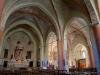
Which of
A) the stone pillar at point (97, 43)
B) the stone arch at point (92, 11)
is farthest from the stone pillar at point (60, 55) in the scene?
the stone arch at point (92, 11)

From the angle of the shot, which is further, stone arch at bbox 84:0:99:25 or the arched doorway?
the arched doorway

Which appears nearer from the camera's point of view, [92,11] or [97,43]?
[97,43]

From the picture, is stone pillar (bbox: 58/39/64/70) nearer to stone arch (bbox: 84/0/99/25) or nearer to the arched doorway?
stone arch (bbox: 84/0/99/25)

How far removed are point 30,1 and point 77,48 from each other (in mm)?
13331

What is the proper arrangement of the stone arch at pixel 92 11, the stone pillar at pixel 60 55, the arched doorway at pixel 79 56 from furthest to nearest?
→ the arched doorway at pixel 79 56, the stone pillar at pixel 60 55, the stone arch at pixel 92 11

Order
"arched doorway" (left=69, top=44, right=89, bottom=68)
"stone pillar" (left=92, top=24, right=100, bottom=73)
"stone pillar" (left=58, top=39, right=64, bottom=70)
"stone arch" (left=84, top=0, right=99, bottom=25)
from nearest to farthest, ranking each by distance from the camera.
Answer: "stone pillar" (left=92, top=24, right=100, bottom=73), "stone arch" (left=84, top=0, right=99, bottom=25), "stone pillar" (left=58, top=39, right=64, bottom=70), "arched doorway" (left=69, top=44, right=89, bottom=68)

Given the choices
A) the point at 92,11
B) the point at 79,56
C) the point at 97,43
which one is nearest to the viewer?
the point at 97,43

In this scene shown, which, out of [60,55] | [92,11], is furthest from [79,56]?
[92,11]

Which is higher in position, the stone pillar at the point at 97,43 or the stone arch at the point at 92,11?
the stone arch at the point at 92,11

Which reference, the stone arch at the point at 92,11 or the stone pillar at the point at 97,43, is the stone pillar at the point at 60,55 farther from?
the stone arch at the point at 92,11

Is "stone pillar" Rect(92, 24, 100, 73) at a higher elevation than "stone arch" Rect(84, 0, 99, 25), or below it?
below

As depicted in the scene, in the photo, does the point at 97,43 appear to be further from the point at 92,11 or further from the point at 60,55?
the point at 60,55

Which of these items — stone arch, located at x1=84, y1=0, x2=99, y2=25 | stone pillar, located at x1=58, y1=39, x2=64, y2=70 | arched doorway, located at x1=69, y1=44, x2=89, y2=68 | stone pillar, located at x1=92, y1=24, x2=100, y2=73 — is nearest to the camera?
stone pillar, located at x1=92, y1=24, x2=100, y2=73

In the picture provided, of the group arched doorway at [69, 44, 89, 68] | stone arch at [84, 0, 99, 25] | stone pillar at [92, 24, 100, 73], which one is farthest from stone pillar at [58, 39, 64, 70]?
arched doorway at [69, 44, 89, 68]
